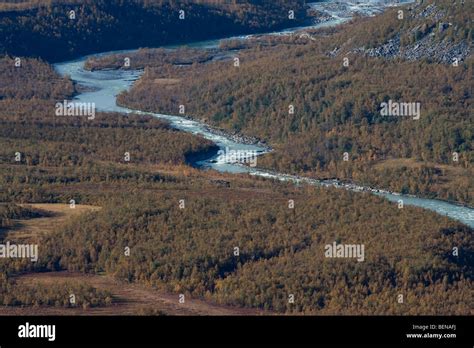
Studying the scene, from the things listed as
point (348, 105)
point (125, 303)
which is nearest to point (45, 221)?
point (125, 303)

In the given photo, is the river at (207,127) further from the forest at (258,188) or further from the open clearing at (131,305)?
the open clearing at (131,305)

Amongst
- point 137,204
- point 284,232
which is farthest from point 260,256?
point 137,204

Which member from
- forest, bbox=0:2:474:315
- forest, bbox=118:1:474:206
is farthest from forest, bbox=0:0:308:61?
forest, bbox=118:1:474:206

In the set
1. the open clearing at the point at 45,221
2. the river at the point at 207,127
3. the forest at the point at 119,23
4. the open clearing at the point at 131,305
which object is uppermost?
the forest at the point at 119,23

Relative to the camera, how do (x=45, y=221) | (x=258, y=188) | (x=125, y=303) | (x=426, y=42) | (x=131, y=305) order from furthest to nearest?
1. (x=426, y=42)
2. (x=258, y=188)
3. (x=45, y=221)
4. (x=125, y=303)
5. (x=131, y=305)

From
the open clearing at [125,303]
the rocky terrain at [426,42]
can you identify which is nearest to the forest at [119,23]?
the rocky terrain at [426,42]

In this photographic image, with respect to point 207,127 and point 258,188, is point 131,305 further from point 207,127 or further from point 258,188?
point 207,127
